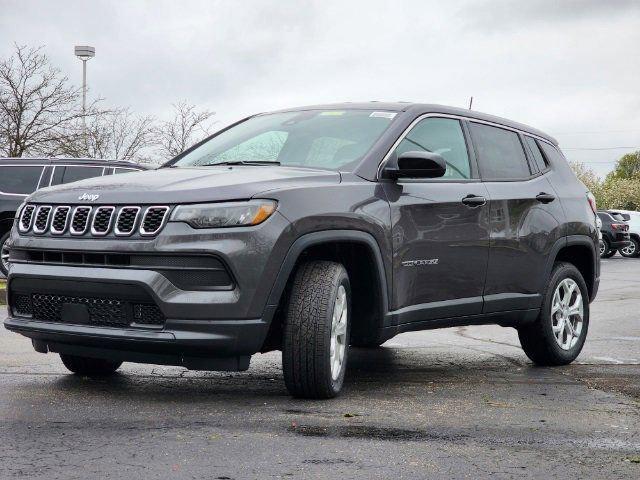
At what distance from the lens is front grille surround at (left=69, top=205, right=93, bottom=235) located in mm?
5452

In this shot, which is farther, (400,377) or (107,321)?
(400,377)

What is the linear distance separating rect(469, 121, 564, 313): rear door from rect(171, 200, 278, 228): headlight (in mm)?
2118

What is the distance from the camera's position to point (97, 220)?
5.42 m

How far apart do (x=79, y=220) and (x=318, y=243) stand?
122 centimetres

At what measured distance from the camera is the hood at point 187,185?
532cm

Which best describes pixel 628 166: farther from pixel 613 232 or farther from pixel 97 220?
pixel 97 220

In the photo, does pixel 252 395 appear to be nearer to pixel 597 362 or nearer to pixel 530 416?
pixel 530 416

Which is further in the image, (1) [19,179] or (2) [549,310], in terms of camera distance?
(1) [19,179]

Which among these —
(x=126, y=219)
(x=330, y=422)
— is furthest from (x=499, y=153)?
(x=126, y=219)

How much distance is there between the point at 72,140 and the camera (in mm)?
37812

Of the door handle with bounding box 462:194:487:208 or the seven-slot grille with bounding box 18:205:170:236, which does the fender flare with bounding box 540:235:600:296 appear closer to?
the door handle with bounding box 462:194:487:208

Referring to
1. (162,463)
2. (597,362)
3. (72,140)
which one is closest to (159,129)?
(72,140)

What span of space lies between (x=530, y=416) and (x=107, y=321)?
2211 mm

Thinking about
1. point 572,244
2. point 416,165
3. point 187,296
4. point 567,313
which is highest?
point 416,165
